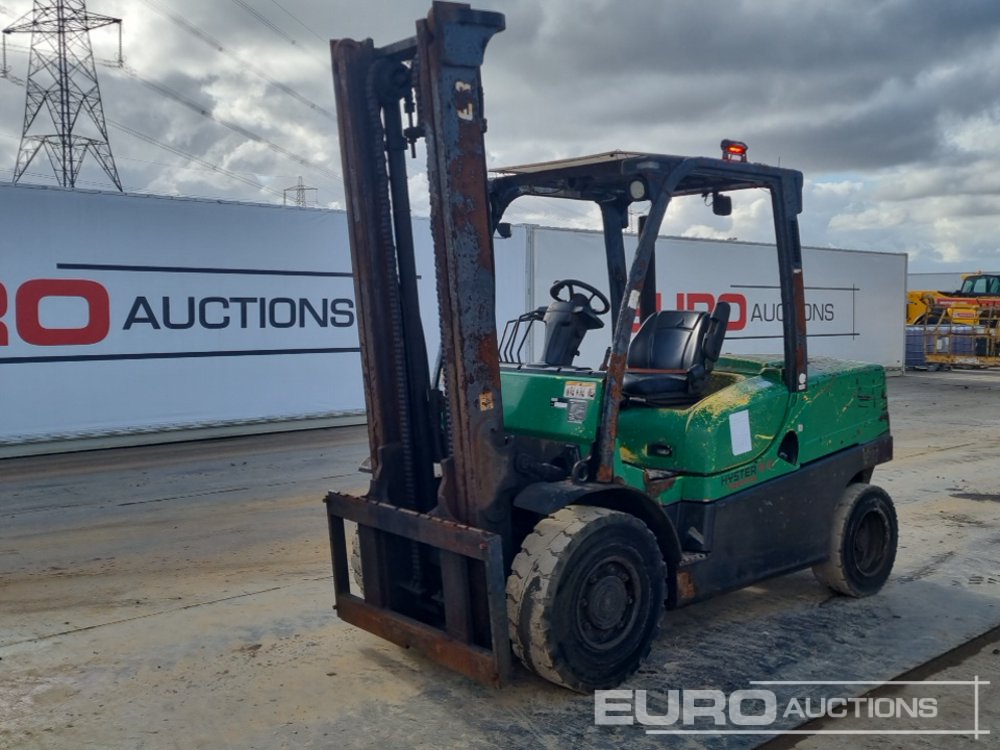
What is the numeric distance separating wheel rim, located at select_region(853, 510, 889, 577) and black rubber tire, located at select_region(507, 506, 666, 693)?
6.64 feet

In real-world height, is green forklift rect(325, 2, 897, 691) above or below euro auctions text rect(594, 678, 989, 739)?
above

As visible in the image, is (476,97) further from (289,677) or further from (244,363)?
(244,363)

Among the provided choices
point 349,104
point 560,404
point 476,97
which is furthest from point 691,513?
point 349,104

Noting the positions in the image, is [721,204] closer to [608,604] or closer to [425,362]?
[425,362]

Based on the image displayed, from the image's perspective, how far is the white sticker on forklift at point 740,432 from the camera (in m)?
5.03

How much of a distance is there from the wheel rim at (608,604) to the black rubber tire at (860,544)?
6.01 feet

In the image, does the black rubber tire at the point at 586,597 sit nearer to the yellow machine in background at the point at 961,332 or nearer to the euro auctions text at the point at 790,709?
the euro auctions text at the point at 790,709

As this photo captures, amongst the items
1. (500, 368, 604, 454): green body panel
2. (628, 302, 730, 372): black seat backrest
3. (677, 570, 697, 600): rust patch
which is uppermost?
(628, 302, 730, 372): black seat backrest

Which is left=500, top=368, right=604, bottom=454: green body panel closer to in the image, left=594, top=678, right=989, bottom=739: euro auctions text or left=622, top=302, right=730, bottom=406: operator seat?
left=622, top=302, right=730, bottom=406: operator seat

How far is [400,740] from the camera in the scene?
393cm

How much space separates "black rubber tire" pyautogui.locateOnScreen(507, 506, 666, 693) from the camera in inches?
159

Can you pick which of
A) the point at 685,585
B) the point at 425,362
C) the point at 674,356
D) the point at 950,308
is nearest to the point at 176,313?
the point at 425,362

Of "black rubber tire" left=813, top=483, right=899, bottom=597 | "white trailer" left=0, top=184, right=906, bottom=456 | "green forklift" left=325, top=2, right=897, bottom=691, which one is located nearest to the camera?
"green forklift" left=325, top=2, right=897, bottom=691

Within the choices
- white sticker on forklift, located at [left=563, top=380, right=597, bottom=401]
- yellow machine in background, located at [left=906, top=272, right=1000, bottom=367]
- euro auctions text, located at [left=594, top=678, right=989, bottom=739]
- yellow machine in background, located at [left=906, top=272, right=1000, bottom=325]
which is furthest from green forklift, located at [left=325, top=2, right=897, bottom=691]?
yellow machine in background, located at [left=906, top=272, right=1000, bottom=325]
